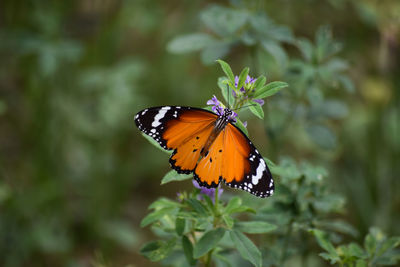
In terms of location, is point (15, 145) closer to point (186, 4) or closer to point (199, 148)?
point (186, 4)

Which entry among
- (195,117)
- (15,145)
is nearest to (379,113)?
(195,117)

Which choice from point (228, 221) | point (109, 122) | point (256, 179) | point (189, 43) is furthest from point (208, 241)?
point (109, 122)

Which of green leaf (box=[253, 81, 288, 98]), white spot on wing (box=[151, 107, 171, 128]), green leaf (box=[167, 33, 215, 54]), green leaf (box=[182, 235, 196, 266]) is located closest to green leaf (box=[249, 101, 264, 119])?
green leaf (box=[253, 81, 288, 98])

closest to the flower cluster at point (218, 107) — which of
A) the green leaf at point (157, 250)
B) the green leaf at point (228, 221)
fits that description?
the green leaf at point (228, 221)

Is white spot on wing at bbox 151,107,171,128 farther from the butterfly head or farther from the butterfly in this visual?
the butterfly head

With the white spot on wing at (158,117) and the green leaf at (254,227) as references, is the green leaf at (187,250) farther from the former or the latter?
the white spot on wing at (158,117)
